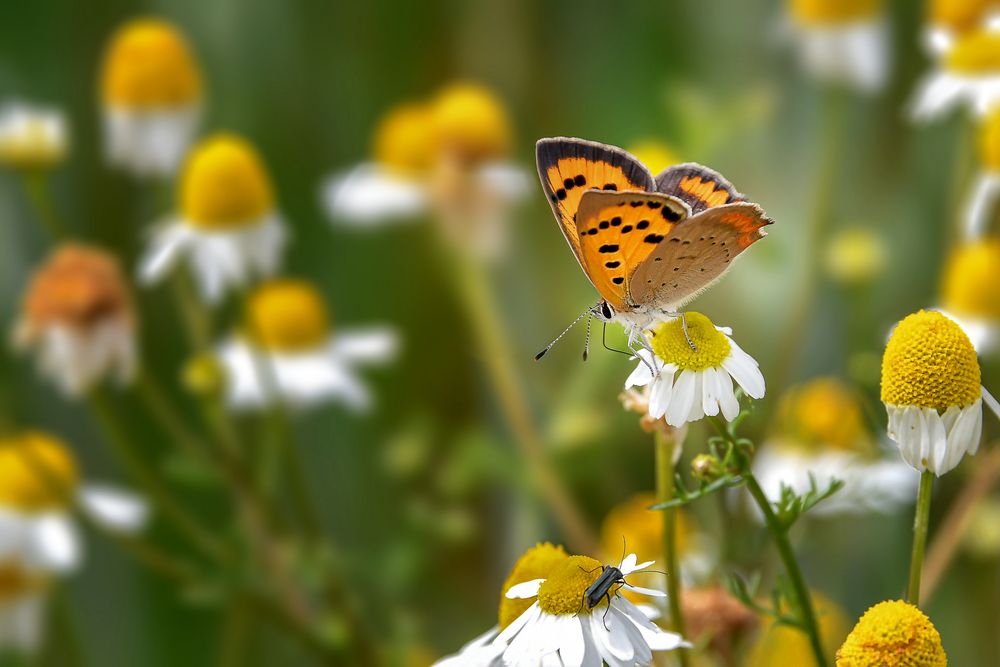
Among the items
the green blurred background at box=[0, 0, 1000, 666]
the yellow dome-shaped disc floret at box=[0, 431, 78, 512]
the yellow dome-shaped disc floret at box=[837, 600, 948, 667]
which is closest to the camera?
the yellow dome-shaped disc floret at box=[837, 600, 948, 667]

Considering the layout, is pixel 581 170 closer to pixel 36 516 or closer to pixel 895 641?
pixel 895 641

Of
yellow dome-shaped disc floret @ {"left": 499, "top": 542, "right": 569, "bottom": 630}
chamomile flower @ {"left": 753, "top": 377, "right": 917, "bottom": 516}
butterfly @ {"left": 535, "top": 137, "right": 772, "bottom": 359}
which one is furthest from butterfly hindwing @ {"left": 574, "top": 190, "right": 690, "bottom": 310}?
chamomile flower @ {"left": 753, "top": 377, "right": 917, "bottom": 516}

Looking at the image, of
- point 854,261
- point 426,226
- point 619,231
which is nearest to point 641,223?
point 619,231

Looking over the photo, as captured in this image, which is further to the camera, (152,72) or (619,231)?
(152,72)

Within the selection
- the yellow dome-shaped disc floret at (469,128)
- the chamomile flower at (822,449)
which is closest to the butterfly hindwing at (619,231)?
the chamomile flower at (822,449)

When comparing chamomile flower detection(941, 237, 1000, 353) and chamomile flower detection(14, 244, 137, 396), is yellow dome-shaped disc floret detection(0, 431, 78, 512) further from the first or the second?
chamomile flower detection(941, 237, 1000, 353)
